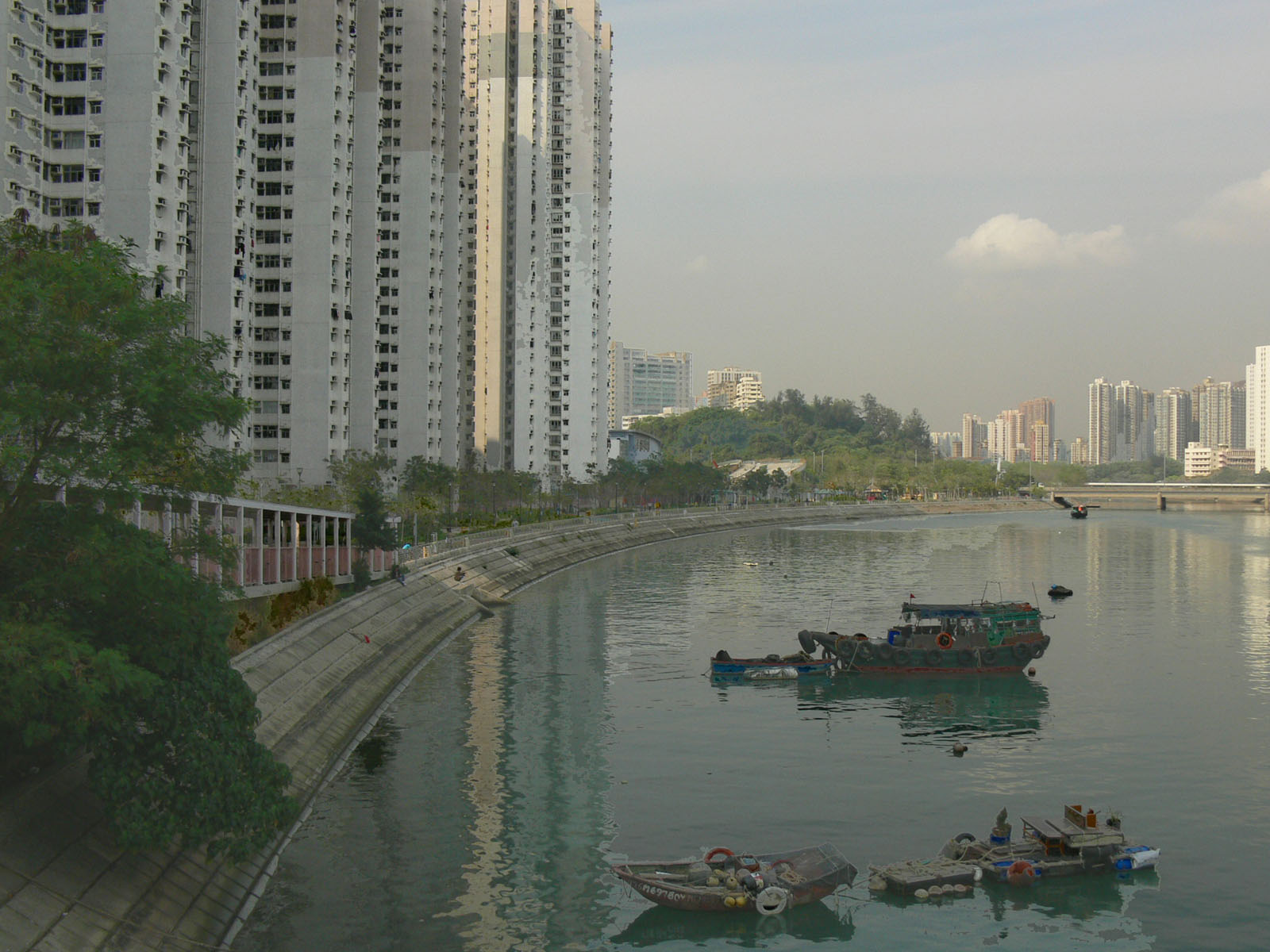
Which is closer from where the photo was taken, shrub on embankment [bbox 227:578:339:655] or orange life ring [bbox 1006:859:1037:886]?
orange life ring [bbox 1006:859:1037:886]

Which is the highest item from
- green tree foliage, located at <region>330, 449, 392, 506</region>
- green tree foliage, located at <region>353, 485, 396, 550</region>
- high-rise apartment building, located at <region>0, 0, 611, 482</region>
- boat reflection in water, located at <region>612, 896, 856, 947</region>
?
high-rise apartment building, located at <region>0, 0, 611, 482</region>

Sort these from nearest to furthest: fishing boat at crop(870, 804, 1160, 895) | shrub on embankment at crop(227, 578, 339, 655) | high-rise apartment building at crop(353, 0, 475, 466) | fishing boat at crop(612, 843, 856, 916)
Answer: fishing boat at crop(612, 843, 856, 916) < fishing boat at crop(870, 804, 1160, 895) < shrub on embankment at crop(227, 578, 339, 655) < high-rise apartment building at crop(353, 0, 475, 466)

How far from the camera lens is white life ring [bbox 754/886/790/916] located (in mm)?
30953

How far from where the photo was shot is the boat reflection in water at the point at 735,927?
29.8 metres

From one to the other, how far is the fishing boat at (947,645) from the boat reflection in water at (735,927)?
3484 centimetres

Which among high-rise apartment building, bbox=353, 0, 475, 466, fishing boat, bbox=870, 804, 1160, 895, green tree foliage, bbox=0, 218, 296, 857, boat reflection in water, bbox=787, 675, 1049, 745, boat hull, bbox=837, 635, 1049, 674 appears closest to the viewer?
green tree foliage, bbox=0, 218, 296, 857

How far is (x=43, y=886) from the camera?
23.7 metres

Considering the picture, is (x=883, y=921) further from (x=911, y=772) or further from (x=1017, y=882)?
(x=911, y=772)

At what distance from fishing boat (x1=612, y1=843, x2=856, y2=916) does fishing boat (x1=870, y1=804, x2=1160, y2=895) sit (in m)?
1.64

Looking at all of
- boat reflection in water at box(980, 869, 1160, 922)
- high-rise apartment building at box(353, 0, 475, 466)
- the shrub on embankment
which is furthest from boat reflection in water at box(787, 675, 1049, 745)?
high-rise apartment building at box(353, 0, 475, 466)

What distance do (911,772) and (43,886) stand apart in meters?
30.9

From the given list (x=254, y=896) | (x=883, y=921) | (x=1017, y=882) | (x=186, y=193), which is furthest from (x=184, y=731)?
(x=186, y=193)

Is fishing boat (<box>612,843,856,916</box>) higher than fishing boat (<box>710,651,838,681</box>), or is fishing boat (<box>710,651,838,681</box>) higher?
fishing boat (<box>710,651,838,681</box>)

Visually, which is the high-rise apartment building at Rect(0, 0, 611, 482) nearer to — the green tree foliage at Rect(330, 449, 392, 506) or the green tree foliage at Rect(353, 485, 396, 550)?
the green tree foliage at Rect(330, 449, 392, 506)
